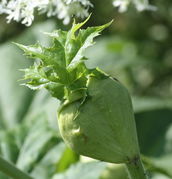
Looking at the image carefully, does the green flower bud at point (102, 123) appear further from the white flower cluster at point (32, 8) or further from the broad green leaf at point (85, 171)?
the broad green leaf at point (85, 171)

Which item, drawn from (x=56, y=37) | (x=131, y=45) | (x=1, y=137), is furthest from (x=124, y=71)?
(x=56, y=37)

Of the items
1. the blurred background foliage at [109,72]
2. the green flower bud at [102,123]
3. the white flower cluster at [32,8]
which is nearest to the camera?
the green flower bud at [102,123]

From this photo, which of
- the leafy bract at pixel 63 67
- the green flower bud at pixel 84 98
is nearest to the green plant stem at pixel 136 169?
the green flower bud at pixel 84 98

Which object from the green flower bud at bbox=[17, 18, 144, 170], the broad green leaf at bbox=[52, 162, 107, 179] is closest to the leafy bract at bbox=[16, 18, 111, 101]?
the green flower bud at bbox=[17, 18, 144, 170]

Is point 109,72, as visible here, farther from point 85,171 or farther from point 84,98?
point 84,98

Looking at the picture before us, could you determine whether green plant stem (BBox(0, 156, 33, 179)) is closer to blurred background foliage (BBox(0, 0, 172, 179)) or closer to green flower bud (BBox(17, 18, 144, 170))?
green flower bud (BBox(17, 18, 144, 170))
